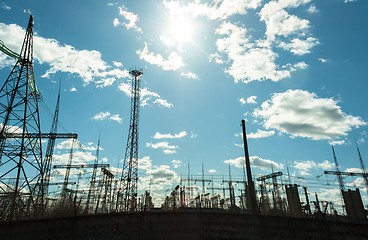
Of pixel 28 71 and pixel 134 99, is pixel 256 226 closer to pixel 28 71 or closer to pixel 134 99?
pixel 28 71

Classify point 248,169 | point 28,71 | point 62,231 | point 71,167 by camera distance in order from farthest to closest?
point 71,167
point 248,169
point 28,71
point 62,231

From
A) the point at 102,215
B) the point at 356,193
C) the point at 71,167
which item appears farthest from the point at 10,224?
the point at 356,193

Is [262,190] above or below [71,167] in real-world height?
below

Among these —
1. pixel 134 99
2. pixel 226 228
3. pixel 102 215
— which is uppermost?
pixel 134 99

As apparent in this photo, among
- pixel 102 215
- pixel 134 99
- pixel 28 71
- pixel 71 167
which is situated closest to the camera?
pixel 102 215

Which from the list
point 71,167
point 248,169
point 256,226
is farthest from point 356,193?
point 71,167

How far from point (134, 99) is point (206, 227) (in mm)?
28721

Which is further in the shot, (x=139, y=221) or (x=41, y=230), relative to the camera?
(x=139, y=221)

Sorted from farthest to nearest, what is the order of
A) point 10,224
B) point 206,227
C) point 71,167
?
point 71,167
point 206,227
point 10,224

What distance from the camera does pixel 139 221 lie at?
61.1ft

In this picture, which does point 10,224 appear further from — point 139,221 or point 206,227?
point 206,227

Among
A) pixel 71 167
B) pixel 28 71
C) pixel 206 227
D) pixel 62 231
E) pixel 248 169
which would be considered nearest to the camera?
pixel 62 231

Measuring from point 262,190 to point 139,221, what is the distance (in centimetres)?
3799

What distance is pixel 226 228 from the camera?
63.5ft
